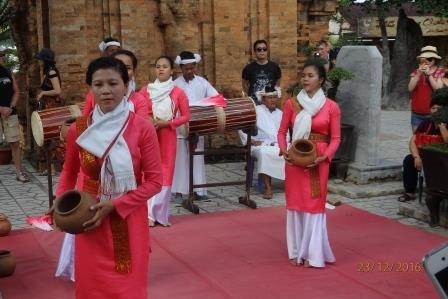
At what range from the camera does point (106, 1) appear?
34.0 ft

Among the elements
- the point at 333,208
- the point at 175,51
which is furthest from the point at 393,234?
the point at 175,51

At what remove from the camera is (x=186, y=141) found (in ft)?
25.7

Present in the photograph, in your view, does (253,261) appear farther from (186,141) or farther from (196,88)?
(196,88)

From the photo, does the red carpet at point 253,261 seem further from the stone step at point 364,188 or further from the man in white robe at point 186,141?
the stone step at point 364,188

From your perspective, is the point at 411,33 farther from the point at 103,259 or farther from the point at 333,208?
the point at 103,259

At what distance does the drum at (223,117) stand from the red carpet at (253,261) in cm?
104

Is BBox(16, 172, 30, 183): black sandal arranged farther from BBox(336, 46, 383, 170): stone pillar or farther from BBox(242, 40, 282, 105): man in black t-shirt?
BBox(336, 46, 383, 170): stone pillar

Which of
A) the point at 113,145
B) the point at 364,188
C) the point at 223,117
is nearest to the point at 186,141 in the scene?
the point at 223,117

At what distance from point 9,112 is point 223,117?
12.1 feet

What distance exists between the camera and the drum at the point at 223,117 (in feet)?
24.3

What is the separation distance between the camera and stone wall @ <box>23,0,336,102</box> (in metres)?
9.98

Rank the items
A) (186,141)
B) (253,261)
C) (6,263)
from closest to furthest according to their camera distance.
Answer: (6,263), (253,261), (186,141)

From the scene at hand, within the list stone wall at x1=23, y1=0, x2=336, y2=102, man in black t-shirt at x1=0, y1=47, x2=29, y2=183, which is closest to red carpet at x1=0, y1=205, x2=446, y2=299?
man in black t-shirt at x1=0, y1=47, x2=29, y2=183
